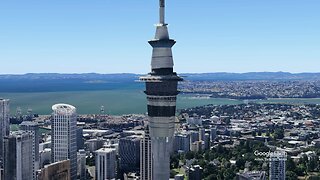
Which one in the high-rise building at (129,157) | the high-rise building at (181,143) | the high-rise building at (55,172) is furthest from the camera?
the high-rise building at (181,143)

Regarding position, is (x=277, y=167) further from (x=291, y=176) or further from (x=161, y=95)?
(x=161, y=95)

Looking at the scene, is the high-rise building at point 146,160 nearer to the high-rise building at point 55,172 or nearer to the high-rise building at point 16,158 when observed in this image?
the high-rise building at point 55,172

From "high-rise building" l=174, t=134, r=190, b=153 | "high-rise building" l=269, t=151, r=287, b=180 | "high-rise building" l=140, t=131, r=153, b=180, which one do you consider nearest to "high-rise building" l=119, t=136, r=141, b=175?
"high-rise building" l=140, t=131, r=153, b=180

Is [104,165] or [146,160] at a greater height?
[146,160]

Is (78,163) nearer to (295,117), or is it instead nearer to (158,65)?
(158,65)

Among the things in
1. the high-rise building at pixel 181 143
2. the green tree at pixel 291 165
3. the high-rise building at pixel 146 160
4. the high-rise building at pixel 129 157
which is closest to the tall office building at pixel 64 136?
the high-rise building at pixel 129 157

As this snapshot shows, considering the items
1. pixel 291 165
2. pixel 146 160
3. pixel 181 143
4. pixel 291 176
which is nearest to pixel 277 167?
pixel 291 176

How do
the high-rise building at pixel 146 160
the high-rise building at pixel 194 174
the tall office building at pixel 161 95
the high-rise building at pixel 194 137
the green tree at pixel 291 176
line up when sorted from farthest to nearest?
the high-rise building at pixel 194 137, the green tree at pixel 291 176, the high-rise building at pixel 146 160, the high-rise building at pixel 194 174, the tall office building at pixel 161 95

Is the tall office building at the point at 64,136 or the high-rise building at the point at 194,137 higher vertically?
the tall office building at the point at 64,136
